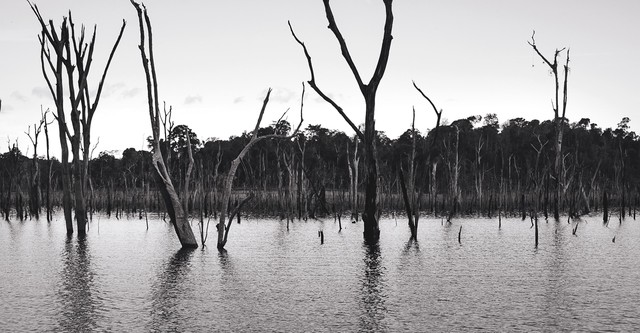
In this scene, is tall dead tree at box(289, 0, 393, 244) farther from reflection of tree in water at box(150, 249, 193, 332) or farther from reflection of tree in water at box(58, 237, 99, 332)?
reflection of tree in water at box(58, 237, 99, 332)

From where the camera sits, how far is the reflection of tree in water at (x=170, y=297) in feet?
25.3

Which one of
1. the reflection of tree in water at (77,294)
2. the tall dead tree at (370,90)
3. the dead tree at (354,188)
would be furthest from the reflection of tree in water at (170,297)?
the dead tree at (354,188)

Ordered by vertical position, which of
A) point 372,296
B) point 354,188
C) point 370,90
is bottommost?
point 372,296

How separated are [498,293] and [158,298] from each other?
15.1 feet

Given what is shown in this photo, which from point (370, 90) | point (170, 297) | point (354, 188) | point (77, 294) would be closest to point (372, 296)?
point (170, 297)

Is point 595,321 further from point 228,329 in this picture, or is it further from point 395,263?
point 395,263

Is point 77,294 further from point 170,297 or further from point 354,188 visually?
point 354,188

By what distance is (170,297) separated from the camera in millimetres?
9391

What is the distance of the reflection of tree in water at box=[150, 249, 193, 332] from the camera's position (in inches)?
304

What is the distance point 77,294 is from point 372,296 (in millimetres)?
4013

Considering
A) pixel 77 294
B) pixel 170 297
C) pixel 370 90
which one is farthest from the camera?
pixel 370 90

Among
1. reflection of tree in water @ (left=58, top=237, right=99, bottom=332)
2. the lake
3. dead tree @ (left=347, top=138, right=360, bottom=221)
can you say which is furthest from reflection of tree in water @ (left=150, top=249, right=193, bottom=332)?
dead tree @ (left=347, top=138, right=360, bottom=221)

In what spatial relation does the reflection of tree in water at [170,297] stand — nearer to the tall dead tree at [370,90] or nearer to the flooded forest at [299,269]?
the flooded forest at [299,269]

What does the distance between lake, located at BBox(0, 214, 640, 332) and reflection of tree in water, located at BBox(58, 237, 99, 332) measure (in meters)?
0.02
